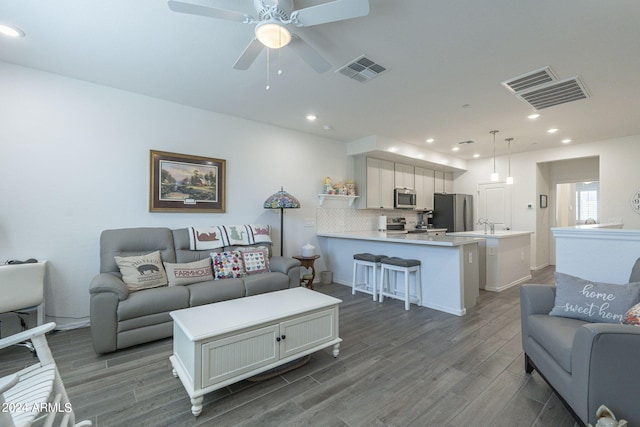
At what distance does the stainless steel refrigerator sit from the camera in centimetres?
664

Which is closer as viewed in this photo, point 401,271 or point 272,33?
point 272,33

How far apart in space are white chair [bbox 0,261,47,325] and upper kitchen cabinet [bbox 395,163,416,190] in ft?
18.6

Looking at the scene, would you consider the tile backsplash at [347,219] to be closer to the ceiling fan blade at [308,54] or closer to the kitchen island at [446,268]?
the kitchen island at [446,268]

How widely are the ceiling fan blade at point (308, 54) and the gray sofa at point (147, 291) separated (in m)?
2.34

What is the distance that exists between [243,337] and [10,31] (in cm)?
308

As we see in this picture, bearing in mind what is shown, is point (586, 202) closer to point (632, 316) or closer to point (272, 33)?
point (632, 316)

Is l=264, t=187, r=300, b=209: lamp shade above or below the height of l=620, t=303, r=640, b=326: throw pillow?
above

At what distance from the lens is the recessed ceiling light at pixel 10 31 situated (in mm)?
2256

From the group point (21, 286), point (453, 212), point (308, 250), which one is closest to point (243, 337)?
point (21, 286)

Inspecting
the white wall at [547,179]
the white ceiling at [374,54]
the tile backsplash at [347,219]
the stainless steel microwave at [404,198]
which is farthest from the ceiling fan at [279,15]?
the white wall at [547,179]

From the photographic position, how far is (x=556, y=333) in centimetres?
172

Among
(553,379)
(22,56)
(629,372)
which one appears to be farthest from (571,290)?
(22,56)

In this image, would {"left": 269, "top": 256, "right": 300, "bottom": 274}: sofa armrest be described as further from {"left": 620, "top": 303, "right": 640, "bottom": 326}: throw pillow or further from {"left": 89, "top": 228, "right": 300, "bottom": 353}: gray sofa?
{"left": 620, "top": 303, "right": 640, "bottom": 326}: throw pillow

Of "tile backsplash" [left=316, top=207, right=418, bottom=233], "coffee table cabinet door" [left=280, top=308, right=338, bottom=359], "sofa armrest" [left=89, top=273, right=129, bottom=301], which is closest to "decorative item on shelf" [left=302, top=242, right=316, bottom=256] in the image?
"tile backsplash" [left=316, top=207, right=418, bottom=233]
